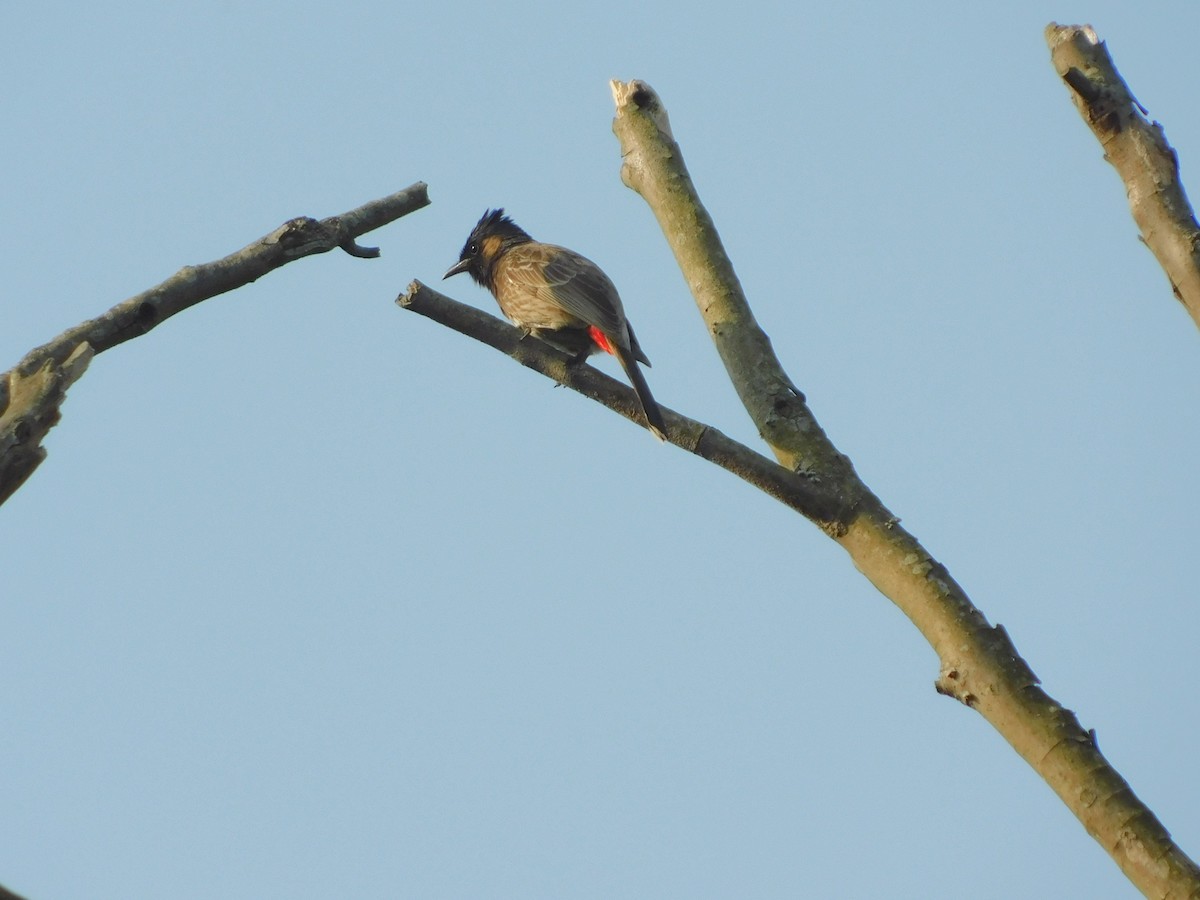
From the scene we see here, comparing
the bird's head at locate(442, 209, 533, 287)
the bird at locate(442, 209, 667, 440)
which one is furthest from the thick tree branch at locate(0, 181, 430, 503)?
the bird's head at locate(442, 209, 533, 287)

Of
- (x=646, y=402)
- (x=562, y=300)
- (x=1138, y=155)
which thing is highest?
(x=562, y=300)

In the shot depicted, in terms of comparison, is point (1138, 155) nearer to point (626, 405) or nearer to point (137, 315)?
point (626, 405)

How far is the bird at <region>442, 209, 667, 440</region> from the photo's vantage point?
814 centimetres

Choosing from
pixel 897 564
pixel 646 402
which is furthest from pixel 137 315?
pixel 897 564

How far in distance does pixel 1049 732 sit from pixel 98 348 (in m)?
3.29

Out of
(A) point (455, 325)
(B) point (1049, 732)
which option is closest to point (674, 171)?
(A) point (455, 325)

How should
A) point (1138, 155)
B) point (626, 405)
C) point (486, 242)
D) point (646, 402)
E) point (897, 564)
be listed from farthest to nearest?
point (486, 242) < point (626, 405) < point (646, 402) < point (897, 564) < point (1138, 155)

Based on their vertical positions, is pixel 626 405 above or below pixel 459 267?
below

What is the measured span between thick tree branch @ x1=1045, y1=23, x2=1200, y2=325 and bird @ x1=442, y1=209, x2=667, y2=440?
10.1ft

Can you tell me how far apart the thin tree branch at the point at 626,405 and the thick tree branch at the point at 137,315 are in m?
0.64

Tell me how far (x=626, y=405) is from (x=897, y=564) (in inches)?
59.1

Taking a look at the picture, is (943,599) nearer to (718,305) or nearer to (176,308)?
(718,305)

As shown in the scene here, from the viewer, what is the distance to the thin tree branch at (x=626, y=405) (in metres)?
4.91

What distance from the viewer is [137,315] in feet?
13.8
